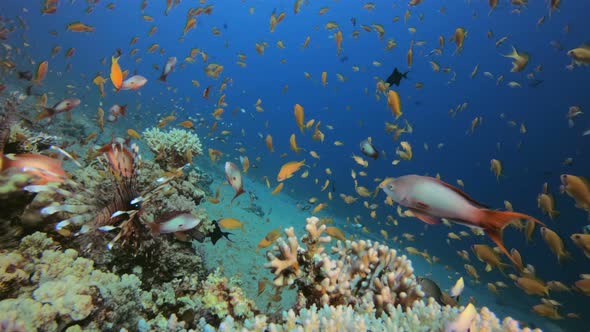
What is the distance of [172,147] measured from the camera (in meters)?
5.55

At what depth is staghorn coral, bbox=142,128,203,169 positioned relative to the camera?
5.47 m

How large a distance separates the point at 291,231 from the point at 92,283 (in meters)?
1.71

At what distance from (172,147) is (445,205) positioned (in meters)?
5.17

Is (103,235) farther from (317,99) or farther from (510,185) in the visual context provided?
(317,99)

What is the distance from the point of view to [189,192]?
190 inches

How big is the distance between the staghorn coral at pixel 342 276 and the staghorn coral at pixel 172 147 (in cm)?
343

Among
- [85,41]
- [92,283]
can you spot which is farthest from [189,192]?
[85,41]

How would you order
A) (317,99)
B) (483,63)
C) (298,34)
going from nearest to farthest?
1. (483,63)
2. (317,99)
3. (298,34)

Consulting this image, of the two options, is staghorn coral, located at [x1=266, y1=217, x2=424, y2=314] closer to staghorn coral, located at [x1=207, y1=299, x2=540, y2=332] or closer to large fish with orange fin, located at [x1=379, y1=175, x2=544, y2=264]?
staghorn coral, located at [x1=207, y1=299, x2=540, y2=332]

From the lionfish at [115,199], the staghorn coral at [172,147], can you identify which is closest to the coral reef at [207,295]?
the lionfish at [115,199]

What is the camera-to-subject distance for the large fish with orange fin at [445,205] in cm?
146

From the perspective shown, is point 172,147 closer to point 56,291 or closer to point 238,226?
point 238,226

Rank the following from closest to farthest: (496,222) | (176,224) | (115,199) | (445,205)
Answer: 1. (496,222)
2. (445,205)
3. (115,199)
4. (176,224)

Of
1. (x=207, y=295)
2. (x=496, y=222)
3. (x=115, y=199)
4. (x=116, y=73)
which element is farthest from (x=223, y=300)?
(x=116, y=73)
